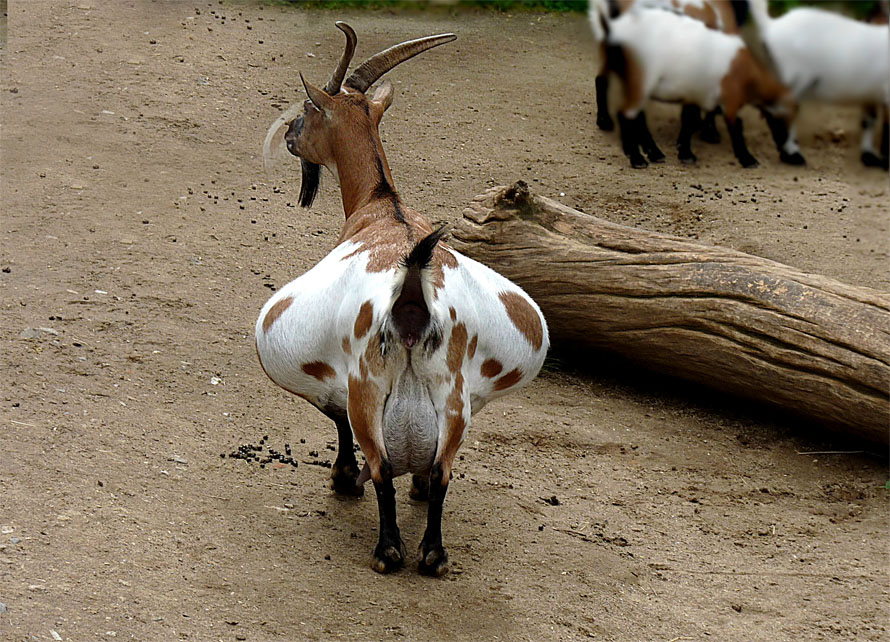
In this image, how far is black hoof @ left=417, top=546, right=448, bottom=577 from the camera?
3.19 meters

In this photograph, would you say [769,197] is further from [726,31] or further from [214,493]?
[726,31]

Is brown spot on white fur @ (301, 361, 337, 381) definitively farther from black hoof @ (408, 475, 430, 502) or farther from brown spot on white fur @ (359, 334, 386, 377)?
black hoof @ (408, 475, 430, 502)

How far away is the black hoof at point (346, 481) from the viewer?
378 centimetres

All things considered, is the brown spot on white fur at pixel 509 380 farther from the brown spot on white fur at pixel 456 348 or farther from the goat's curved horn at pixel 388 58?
the goat's curved horn at pixel 388 58

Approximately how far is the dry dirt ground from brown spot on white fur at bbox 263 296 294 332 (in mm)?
769

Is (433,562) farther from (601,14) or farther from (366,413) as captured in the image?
(601,14)

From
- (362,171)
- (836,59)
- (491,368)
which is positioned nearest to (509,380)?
(491,368)

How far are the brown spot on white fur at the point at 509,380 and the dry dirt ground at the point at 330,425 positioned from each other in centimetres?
65

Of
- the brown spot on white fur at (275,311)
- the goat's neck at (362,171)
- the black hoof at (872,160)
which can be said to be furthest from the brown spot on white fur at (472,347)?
the black hoof at (872,160)

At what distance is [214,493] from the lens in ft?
12.2

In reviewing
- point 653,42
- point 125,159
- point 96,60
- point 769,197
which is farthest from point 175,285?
point 653,42

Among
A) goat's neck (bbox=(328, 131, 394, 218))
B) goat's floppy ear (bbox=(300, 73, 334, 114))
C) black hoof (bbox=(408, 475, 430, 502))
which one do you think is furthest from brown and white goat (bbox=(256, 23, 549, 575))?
goat's floppy ear (bbox=(300, 73, 334, 114))

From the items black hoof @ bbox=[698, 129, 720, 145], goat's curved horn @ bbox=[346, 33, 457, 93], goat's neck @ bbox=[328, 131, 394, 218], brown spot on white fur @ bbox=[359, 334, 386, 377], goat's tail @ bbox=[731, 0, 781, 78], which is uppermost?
goat's tail @ bbox=[731, 0, 781, 78]

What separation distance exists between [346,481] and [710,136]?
297 cm
